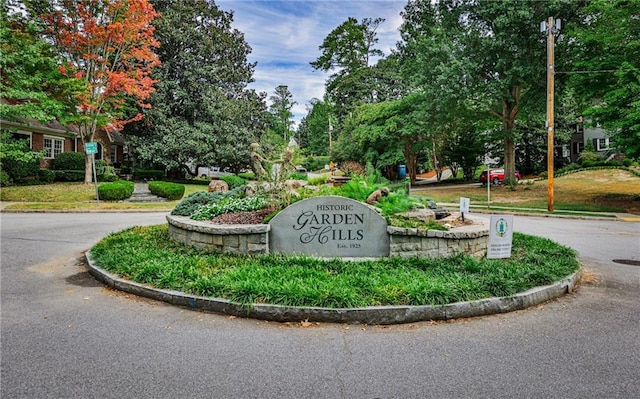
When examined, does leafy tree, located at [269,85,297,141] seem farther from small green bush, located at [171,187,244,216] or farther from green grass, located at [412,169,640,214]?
small green bush, located at [171,187,244,216]

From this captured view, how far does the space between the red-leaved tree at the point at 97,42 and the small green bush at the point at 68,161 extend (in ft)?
11.5

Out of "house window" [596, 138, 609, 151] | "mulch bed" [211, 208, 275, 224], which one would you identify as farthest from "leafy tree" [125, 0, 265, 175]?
"house window" [596, 138, 609, 151]

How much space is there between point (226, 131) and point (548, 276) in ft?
81.2

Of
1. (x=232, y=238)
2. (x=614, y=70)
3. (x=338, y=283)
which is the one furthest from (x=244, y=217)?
(x=614, y=70)

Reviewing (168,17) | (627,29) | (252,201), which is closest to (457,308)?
(252,201)

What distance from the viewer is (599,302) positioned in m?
4.66

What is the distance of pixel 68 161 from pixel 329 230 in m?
23.9

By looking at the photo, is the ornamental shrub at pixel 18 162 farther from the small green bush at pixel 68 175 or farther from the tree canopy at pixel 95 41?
the tree canopy at pixel 95 41

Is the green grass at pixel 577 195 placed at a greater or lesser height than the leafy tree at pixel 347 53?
lesser

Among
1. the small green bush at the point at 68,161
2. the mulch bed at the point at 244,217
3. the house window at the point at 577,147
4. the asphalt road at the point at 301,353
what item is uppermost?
the house window at the point at 577,147

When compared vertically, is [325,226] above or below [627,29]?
below

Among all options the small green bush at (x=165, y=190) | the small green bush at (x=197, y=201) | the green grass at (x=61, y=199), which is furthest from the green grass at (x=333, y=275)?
the small green bush at (x=165, y=190)

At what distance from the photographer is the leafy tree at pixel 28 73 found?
15519mm

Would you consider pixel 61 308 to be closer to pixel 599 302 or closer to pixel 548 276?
pixel 548 276
